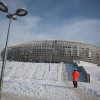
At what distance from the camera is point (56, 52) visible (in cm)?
8100

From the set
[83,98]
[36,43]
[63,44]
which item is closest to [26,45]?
[36,43]

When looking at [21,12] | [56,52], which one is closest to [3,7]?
[21,12]

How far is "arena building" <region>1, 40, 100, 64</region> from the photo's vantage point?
8019cm

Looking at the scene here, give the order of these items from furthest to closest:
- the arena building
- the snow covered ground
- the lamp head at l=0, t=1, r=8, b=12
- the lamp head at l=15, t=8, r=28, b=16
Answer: the arena building, the snow covered ground, the lamp head at l=15, t=8, r=28, b=16, the lamp head at l=0, t=1, r=8, b=12

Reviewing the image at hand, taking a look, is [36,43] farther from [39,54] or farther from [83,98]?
[83,98]

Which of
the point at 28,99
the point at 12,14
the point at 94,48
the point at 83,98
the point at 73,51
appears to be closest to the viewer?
the point at 12,14

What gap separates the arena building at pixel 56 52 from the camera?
80188 millimetres

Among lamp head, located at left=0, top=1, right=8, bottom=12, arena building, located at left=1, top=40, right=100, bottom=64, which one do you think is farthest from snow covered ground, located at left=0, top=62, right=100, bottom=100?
arena building, located at left=1, top=40, right=100, bottom=64

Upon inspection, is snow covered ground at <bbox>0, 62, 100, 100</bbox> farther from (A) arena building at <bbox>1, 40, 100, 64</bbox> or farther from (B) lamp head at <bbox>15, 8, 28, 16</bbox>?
(A) arena building at <bbox>1, 40, 100, 64</bbox>

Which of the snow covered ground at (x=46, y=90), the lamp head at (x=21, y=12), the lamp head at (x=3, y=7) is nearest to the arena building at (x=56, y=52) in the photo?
the snow covered ground at (x=46, y=90)

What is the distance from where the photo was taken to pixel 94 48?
87.8 metres

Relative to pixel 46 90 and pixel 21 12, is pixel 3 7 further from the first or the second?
pixel 46 90

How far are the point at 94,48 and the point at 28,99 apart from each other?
272 ft

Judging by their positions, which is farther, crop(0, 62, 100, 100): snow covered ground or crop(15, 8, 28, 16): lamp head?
crop(0, 62, 100, 100): snow covered ground
